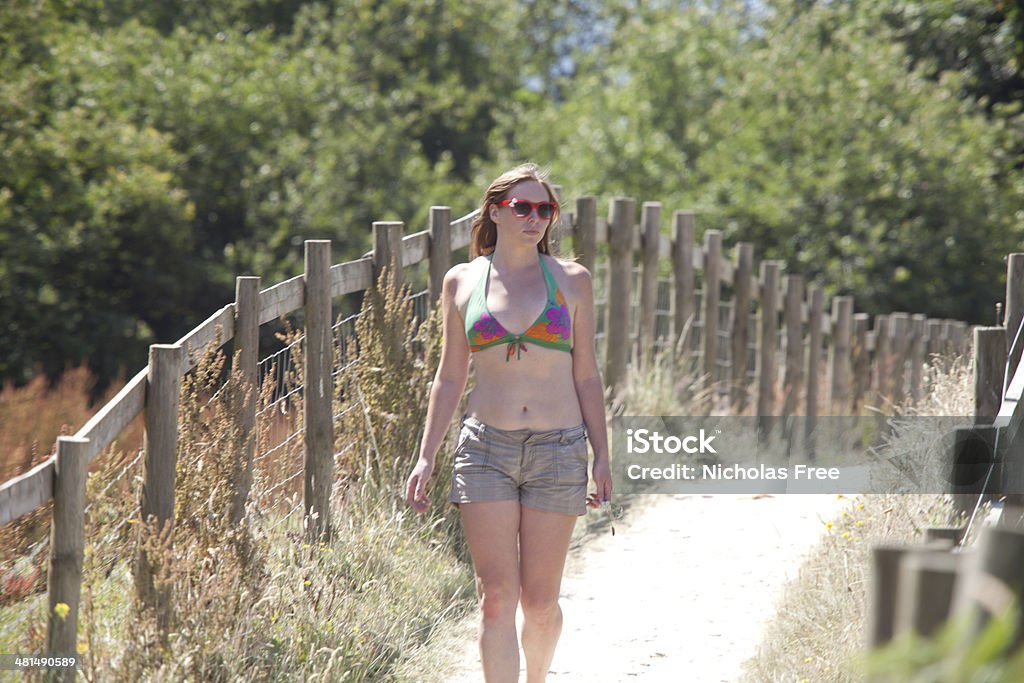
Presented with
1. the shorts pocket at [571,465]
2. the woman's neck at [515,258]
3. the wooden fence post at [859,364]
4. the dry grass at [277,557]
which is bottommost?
the wooden fence post at [859,364]

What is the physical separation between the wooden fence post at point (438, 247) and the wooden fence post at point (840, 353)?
21.4 ft

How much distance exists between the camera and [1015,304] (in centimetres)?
511

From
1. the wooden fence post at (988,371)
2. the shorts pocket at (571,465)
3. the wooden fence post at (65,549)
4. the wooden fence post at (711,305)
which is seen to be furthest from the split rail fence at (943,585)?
the wooden fence post at (711,305)

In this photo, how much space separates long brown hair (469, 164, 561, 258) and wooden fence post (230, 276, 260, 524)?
3.06 ft

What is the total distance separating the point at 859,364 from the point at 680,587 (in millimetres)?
6899

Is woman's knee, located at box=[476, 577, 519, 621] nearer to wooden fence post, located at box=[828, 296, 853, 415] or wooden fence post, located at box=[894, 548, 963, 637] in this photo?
wooden fence post, located at box=[894, 548, 963, 637]

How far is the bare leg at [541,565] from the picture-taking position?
12.4ft

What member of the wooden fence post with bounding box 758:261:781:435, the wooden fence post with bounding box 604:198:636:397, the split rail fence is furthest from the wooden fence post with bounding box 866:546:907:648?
the wooden fence post with bounding box 758:261:781:435

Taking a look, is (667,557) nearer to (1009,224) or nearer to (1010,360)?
(1010,360)

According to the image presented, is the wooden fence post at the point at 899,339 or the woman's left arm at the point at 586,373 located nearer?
the woman's left arm at the point at 586,373

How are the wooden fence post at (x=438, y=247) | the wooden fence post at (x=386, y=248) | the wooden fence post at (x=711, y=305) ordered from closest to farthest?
1. the wooden fence post at (x=386, y=248)
2. the wooden fence post at (x=438, y=247)
3. the wooden fence post at (x=711, y=305)

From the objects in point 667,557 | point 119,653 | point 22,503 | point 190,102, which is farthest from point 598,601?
point 190,102

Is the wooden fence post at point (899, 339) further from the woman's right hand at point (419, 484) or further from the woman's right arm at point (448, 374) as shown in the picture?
the woman's right hand at point (419, 484)

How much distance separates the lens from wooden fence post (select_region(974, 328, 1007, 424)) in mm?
4844
